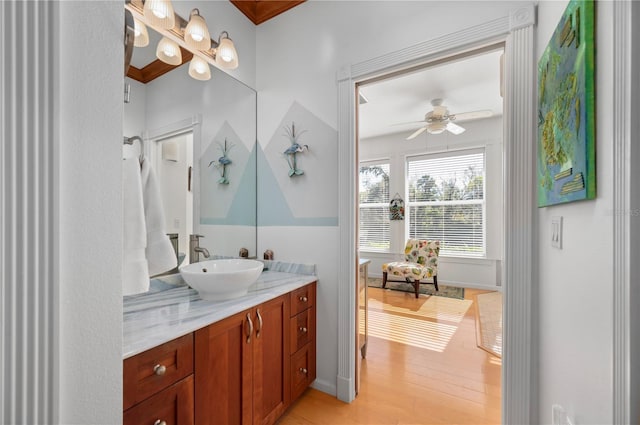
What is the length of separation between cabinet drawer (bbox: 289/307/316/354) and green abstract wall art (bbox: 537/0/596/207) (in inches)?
56.0

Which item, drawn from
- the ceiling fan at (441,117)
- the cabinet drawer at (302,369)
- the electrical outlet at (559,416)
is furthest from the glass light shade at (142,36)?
the ceiling fan at (441,117)

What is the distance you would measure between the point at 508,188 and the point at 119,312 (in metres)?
1.64

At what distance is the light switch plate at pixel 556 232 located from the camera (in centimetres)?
107

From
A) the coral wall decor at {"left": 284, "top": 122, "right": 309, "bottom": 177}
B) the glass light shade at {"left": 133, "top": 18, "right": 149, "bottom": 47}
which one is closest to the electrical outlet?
the coral wall decor at {"left": 284, "top": 122, "right": 309, "bottom": 177}

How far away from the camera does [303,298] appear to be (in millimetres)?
1863

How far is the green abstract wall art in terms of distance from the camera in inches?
31.5

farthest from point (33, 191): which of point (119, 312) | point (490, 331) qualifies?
point (490, 331)

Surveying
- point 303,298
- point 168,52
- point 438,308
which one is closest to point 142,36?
point 168,52

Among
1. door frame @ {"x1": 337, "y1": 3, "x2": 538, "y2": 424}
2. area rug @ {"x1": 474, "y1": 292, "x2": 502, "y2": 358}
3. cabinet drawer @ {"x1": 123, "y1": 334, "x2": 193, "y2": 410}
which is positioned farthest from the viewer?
area rug @ {"x1": 474, "y1": 292, "x2": 502, "y2": 358}

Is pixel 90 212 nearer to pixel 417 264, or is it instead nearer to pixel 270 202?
pixel 270 202

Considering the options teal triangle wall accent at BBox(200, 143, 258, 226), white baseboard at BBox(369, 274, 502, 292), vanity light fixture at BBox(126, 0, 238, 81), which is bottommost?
white baseboard at BBox(369, 274, 502, 292)

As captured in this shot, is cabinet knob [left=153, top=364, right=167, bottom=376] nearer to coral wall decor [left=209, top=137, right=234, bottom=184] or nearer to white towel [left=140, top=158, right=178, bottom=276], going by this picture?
white towel [left=140, top=158, right=178, bottom=276]

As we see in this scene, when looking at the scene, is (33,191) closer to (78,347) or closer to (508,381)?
(78,347)

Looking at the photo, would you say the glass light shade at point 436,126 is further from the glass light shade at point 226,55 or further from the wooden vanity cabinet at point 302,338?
the wooden vanity cabinet at point 302,338
